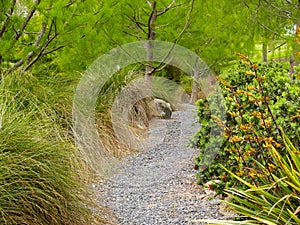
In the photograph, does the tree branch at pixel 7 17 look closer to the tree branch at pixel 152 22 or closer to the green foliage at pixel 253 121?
the green foliage at pixel 253 121

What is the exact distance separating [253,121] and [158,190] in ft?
4.82

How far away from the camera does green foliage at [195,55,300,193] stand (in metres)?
2.54

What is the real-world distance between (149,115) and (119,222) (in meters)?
3.77

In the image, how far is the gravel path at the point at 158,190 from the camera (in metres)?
3.65

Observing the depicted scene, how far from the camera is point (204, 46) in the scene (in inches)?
372

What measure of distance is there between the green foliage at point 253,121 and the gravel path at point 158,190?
260mm

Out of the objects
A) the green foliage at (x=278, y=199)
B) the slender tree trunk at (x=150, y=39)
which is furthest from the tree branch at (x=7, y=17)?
the green foliage at (x=278, y=199)

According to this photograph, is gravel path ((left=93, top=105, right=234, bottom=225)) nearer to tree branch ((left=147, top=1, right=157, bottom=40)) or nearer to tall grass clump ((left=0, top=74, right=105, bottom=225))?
tall grass clump ((left=0, top=74, right=105, bottom=225))

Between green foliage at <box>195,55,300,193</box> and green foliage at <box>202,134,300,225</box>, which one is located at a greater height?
green foliage at <box>195,55,300,193</box>

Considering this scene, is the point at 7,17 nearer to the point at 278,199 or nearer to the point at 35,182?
the point at 35,182

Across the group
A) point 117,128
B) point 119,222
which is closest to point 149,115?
point 117,128

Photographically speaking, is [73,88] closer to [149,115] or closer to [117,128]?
[117,128]

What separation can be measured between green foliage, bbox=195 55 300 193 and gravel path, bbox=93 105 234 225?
260 millimetres

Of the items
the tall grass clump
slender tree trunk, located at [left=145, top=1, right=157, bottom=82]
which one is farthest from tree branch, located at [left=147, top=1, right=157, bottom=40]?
the tall grass clump
